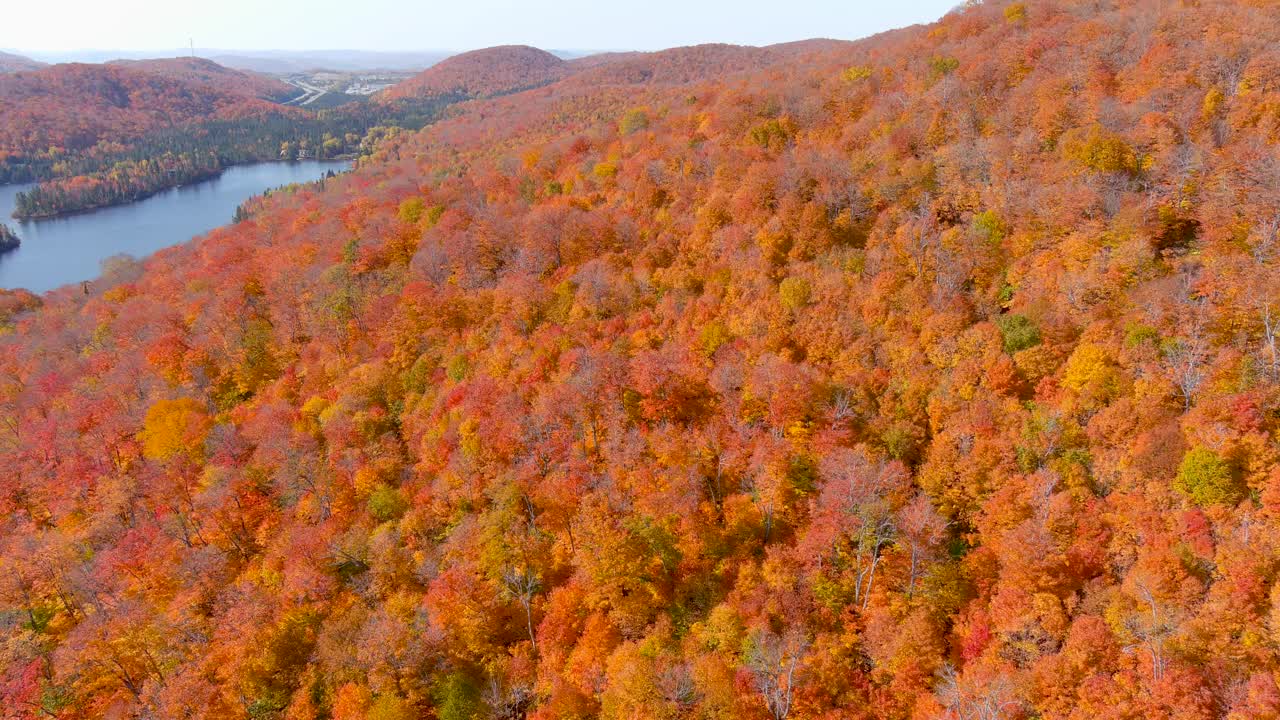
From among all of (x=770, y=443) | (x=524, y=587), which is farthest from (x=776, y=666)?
(x=524, y=587)

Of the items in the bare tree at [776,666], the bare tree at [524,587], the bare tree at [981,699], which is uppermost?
the bare tree at [981,699]

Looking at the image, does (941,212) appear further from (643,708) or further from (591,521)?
(643,708)

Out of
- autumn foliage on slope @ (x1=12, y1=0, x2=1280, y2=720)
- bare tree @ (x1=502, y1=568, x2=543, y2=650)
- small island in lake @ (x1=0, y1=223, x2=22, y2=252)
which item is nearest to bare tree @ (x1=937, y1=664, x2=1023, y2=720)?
autumn foliage on slope @ (x1=12, y1=0, x2=1280, y2=720)

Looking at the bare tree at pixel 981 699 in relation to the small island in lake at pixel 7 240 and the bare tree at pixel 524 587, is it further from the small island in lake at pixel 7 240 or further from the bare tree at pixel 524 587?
the small island in lake at pixel 7 240

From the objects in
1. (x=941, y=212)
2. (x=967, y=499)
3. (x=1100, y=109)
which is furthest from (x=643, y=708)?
(x=1100, y=109)

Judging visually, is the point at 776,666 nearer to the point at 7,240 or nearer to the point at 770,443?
the point at 770,443

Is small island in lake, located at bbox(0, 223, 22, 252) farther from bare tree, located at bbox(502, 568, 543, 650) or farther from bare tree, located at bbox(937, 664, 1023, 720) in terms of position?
bare tree, located at bbox(937, 664, 1023, 720)

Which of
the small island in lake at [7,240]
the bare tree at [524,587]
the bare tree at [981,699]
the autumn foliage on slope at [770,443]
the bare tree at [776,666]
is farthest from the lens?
the small island in lake at [7,240]

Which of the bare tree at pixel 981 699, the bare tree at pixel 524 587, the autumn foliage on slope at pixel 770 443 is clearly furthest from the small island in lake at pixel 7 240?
the bare tree at pixel 981 699
